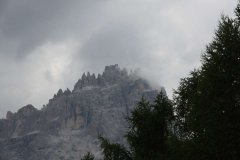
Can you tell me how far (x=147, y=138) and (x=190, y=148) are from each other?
8177mm

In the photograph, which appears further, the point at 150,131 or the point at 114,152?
the point at 114,152

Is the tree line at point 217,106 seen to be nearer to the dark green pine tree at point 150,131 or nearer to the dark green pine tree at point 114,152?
the dark green pine tree at point 150,131

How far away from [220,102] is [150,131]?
33.7 feet

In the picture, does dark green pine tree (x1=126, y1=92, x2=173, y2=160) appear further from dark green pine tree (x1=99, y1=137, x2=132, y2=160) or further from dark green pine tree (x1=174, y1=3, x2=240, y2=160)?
dark green pine tree (x1=174, y1=3, x2=240, y2=160)

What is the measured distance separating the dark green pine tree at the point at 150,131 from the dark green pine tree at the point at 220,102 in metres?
7.13

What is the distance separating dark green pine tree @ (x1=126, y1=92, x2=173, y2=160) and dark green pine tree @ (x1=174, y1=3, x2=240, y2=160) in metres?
7.13

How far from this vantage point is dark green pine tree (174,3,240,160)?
19.6m

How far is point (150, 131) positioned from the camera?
97.9ft

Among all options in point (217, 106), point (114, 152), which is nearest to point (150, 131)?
point (114, 152)

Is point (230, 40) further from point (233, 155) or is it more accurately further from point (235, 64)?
point (233, 155)

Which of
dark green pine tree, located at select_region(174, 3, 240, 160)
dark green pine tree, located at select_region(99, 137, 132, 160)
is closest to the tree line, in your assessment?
dark green pine tree, located at select_region(174, 3, 240, 160)

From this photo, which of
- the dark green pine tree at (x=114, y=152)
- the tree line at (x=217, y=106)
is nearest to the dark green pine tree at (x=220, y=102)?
the tree line at (x=217, y=106)

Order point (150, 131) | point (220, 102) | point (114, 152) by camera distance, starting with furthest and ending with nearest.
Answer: point (114, 152), point (150, 131), point (220, 102)

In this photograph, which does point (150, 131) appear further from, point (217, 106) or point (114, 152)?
point (217, 106)
